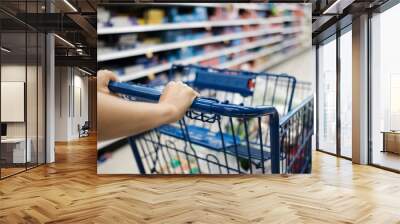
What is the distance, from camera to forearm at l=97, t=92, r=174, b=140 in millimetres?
5719

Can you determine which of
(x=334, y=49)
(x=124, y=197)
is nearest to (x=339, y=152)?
Answer: (x=334, y=49)

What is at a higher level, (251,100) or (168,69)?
(168,69)

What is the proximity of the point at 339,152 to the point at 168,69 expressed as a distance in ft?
17.3

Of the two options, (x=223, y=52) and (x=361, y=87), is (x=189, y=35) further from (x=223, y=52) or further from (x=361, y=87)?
(x=361, y=87)

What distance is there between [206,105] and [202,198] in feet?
4.88

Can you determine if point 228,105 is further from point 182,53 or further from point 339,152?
point 339,152

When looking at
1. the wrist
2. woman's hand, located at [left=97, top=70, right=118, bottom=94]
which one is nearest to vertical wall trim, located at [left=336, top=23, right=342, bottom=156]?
the wrist

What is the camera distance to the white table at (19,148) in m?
6.32

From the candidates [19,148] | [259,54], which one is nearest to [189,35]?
[259,54]

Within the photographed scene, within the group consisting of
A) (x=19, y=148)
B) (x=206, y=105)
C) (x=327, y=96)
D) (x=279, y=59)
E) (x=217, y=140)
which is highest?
(x=279, y=59)

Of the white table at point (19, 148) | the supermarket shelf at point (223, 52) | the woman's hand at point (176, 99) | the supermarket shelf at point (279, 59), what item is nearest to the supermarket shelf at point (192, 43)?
the supermarket shelf at point (223, 52)

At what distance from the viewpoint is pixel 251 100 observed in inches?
227

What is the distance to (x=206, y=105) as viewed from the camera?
5656 millimetres

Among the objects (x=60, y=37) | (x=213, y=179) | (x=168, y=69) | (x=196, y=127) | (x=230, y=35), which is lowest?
(x=213, y=179)
